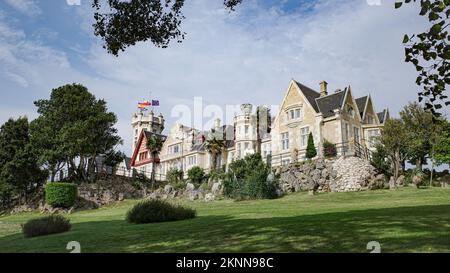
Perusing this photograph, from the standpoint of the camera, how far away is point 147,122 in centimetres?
10212

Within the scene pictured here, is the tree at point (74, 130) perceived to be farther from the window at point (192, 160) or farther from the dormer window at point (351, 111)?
the dormer window at point (351, 111)

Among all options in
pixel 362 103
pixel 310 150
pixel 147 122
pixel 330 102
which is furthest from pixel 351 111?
pixel 147 122

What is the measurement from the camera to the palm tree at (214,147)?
60750mm

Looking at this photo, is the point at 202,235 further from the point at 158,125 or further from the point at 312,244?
the point at 158,125

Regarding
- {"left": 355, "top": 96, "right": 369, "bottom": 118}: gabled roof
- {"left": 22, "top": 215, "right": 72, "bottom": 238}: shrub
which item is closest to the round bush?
{"left": 22, "top": 215, "right": 72, "bottom": 238}: shrub

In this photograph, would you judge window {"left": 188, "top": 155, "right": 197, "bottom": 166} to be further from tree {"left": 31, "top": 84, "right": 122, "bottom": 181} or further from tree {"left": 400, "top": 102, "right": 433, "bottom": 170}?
tree {"left": 400, "top": 102, "right": 433, "bottom": 170}

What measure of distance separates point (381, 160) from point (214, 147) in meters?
28.0

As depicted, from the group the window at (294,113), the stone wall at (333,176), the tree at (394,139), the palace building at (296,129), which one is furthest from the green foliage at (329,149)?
the window at (294,113)

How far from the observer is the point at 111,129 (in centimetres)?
5097

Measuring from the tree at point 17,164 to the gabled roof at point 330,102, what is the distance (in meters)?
34.8

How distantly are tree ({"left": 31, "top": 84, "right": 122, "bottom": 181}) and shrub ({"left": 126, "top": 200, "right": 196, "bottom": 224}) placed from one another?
1191 inches

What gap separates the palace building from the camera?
46156 mm
